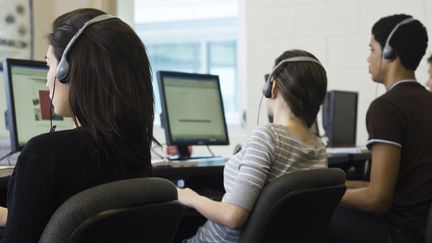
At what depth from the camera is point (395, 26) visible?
7.24 ft

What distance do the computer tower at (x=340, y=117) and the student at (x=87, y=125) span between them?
224 centimetres

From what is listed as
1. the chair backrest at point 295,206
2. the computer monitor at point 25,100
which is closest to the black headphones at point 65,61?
the chair backrest at point 295,206

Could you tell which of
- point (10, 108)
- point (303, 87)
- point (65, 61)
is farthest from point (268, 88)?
point (10, 108)

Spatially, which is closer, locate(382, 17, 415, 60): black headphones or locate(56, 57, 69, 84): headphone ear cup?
locate(56, 57, 69, 84): headphone ear cup

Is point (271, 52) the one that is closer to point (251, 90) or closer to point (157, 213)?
point (251, 90)

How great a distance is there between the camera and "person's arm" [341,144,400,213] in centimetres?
193

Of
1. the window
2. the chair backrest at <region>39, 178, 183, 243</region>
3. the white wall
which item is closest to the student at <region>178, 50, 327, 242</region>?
the chair backrest at <region>39, 178, 183, 243</region>

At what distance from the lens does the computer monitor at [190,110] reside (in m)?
2.50

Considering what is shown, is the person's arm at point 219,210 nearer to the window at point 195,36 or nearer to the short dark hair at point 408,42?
the short dark hair at point 408,42

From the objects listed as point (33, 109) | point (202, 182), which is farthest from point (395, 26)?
point (33, 109)

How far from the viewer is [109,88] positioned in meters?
1.14

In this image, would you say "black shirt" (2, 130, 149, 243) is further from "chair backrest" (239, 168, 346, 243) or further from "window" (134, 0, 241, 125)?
"window" (134, 0, 241, 125)

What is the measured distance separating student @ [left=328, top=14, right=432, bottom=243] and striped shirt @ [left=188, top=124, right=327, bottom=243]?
1.08 ft

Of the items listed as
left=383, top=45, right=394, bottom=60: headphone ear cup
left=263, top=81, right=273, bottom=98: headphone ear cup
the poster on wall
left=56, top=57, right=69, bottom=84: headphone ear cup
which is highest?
the poster on wall
